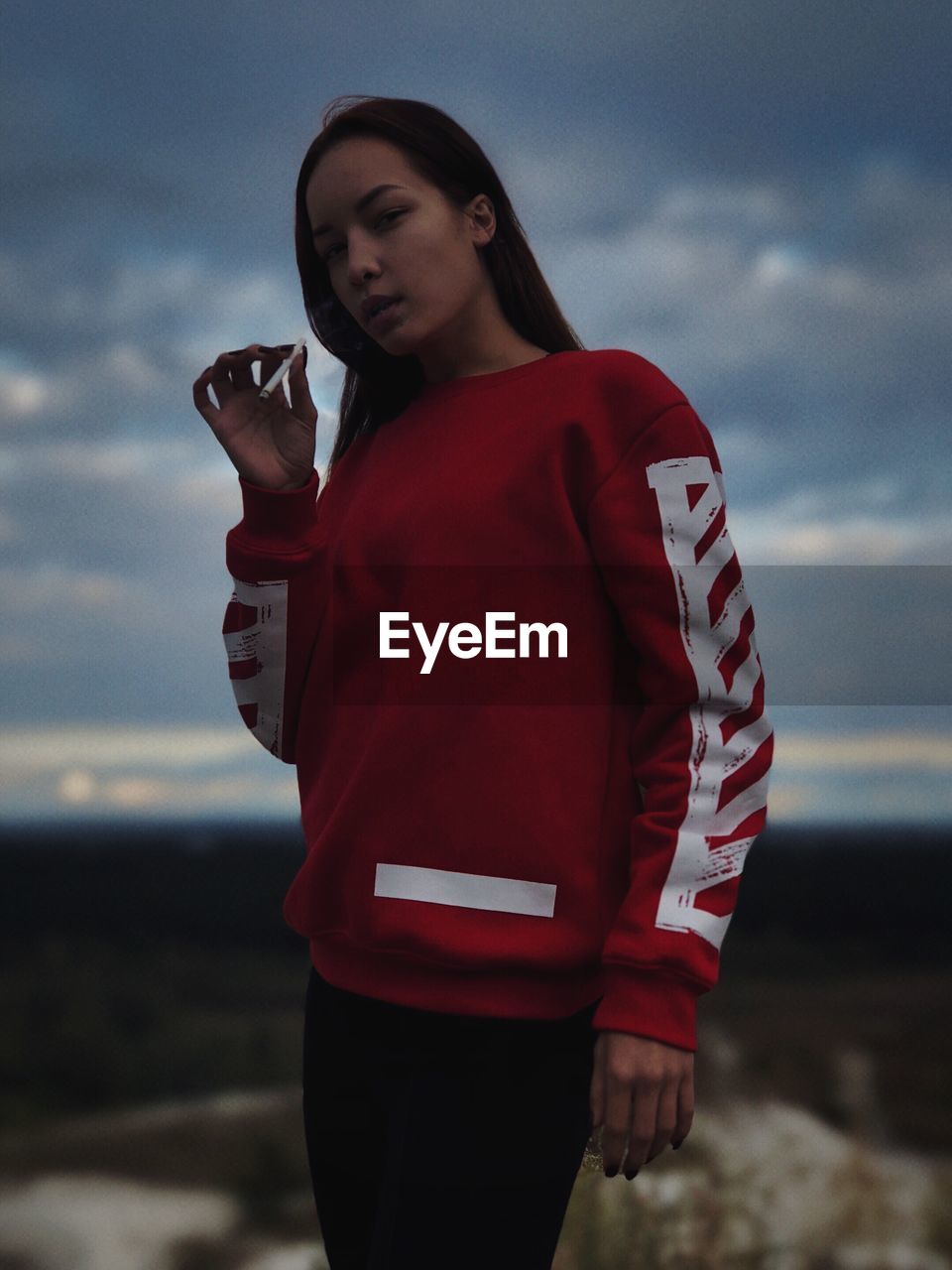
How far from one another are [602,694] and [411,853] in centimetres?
22

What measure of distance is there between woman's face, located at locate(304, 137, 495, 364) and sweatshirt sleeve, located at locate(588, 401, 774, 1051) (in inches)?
10.2

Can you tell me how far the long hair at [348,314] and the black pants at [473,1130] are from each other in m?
0.65

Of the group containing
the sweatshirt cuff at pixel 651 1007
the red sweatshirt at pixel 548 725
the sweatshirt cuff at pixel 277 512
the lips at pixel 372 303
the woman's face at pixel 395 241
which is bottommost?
the sweatshirt cuff at pixel 651 1007

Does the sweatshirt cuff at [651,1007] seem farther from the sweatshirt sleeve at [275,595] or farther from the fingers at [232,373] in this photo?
the fingers at [232,373]

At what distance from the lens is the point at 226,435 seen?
4.00 ft

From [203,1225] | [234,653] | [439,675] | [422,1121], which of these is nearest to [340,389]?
[234,653]

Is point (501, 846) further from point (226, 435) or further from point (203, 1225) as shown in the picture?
point (203, 1225)

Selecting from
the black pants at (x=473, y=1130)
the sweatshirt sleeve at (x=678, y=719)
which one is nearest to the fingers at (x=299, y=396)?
the sweatshirt sleeve at (x=678, y=719)

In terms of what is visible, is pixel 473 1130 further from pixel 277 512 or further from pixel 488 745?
pixel 277 512

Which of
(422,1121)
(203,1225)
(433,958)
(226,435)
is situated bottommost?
(203,1225)

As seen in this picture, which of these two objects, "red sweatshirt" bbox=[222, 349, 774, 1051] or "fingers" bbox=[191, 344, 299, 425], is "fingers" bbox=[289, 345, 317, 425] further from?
"red sweatshirt" bbox=[222, 349, 774, 1051]

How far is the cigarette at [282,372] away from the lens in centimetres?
123

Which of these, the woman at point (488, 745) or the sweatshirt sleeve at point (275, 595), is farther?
the sweatshirt sleeve at point (275, 595)

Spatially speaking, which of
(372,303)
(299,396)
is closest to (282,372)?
(299,396)
